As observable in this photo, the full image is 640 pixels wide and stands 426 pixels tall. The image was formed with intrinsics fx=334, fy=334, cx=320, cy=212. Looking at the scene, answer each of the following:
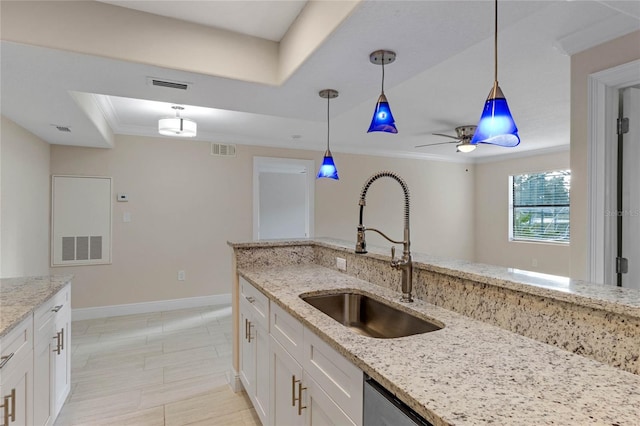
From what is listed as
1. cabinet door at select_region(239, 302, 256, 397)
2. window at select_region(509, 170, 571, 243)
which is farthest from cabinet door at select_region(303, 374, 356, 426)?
window at select_region(509, 170, 571, 243)

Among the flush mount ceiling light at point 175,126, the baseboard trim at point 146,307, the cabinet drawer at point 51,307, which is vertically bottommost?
the baseboard trim at point 146,307

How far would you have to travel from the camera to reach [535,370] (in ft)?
2.96

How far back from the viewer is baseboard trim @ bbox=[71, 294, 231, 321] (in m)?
→ 4.05

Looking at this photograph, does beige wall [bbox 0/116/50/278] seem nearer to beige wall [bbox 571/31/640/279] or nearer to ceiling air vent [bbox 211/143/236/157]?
ceiling air vent [bbox 211/143/236/157]

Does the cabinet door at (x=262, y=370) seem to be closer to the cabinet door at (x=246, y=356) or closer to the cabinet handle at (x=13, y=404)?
the cabinet door at (x=246, y=356)

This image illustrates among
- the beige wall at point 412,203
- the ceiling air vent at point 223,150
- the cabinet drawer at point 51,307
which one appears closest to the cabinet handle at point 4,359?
the cabinet drawer at point 51,307

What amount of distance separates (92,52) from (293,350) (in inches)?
73.5

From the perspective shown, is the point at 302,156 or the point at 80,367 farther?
the point at 302,156

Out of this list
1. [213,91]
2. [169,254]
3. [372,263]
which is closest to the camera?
[372,263]

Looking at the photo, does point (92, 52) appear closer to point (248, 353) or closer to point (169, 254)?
point (248, 353)

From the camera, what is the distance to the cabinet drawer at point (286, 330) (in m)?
1.40

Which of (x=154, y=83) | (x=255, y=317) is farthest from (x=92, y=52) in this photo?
(x=255, y=317)

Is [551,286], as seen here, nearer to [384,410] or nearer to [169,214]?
[384,410]

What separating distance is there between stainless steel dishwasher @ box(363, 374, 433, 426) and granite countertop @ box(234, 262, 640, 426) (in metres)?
0.04
